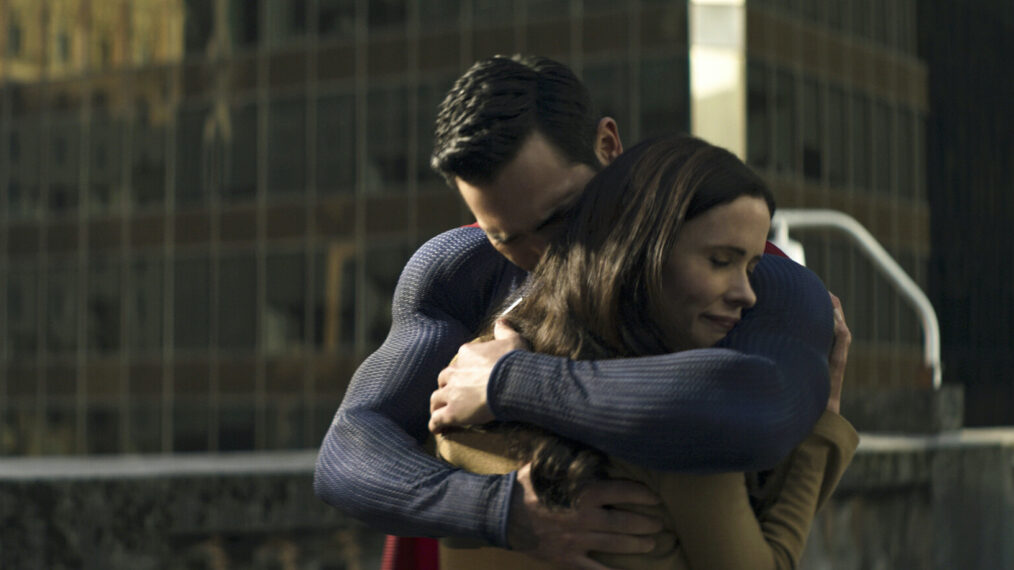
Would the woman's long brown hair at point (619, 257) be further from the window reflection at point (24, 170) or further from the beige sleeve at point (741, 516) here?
the window reflection at point (24, 170)

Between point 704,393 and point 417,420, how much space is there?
2.44 ft

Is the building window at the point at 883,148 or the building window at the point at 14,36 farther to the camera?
the building window at the point at 14,36

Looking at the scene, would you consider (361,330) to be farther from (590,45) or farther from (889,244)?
(889,244)

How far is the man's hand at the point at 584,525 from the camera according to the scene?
2299 millimetres

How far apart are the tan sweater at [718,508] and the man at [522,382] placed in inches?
1.8

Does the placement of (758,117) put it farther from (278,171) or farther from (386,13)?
(278,171)

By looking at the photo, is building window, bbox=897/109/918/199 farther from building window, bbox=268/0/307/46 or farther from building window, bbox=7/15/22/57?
building window, bbox=7/15/22/57

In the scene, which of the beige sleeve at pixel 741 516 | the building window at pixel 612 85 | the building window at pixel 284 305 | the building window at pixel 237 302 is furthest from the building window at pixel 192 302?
the beige sleeve at pixel 741 516

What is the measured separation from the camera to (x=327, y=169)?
94.5 ft

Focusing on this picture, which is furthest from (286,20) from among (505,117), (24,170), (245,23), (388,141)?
(505,117)

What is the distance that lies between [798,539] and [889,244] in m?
27.6

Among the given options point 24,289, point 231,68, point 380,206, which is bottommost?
point 24,289

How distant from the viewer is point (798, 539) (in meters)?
2.39

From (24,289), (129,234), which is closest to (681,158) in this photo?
(129,234)
